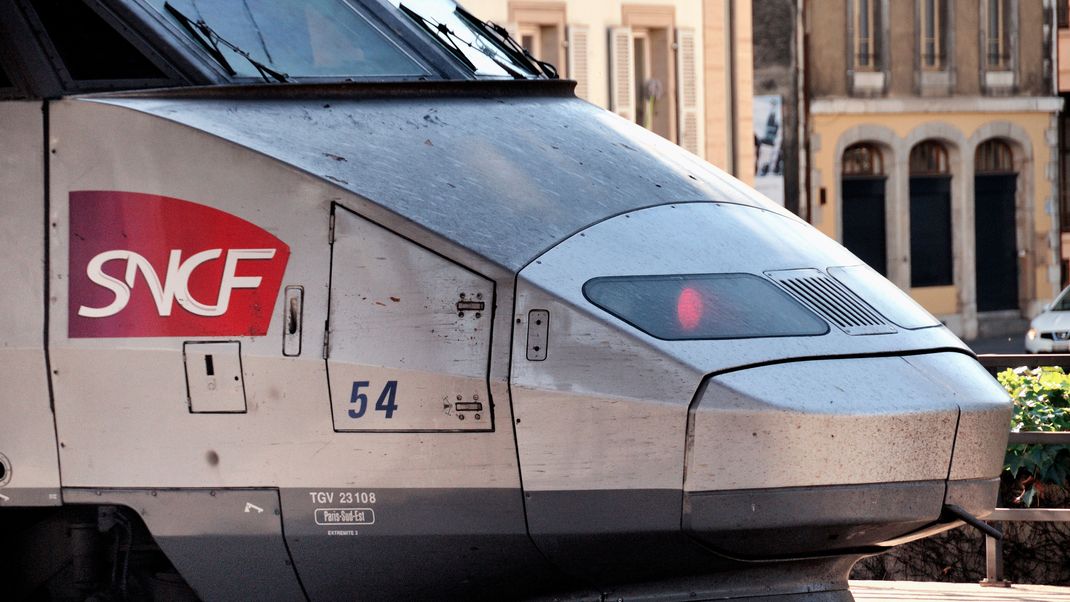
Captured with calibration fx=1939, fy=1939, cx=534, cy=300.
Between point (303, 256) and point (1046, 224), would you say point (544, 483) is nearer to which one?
point (303, 256)

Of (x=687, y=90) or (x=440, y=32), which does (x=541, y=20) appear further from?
(x=440, y=32)

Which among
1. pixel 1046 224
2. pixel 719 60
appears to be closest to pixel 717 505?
pixel 719 60

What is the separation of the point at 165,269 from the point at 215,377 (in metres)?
0.36

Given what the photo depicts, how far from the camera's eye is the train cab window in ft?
19.2

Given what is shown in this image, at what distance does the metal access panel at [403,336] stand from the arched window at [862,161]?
106ft

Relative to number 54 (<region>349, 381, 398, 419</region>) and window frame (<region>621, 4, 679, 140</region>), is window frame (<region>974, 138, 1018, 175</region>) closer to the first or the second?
window frame (<region>621, 4, 679, 140</region>)

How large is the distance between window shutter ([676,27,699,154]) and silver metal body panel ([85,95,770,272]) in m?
24.8

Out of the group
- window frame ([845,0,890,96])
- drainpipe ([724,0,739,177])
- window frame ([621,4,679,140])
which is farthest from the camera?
window frame ([845,0,890,96])

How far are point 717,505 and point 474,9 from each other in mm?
23384

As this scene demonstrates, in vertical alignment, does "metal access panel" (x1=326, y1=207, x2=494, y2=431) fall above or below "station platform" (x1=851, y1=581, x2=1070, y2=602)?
above

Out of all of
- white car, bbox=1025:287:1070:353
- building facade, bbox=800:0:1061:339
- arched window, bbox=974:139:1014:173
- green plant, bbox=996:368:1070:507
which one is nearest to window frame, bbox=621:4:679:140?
building facade, bbox=800:0:1061:339

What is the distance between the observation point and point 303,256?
5484 mm

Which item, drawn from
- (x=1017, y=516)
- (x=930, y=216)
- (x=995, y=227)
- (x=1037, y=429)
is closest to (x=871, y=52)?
(x=930, y=216)

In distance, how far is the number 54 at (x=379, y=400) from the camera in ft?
17.5
